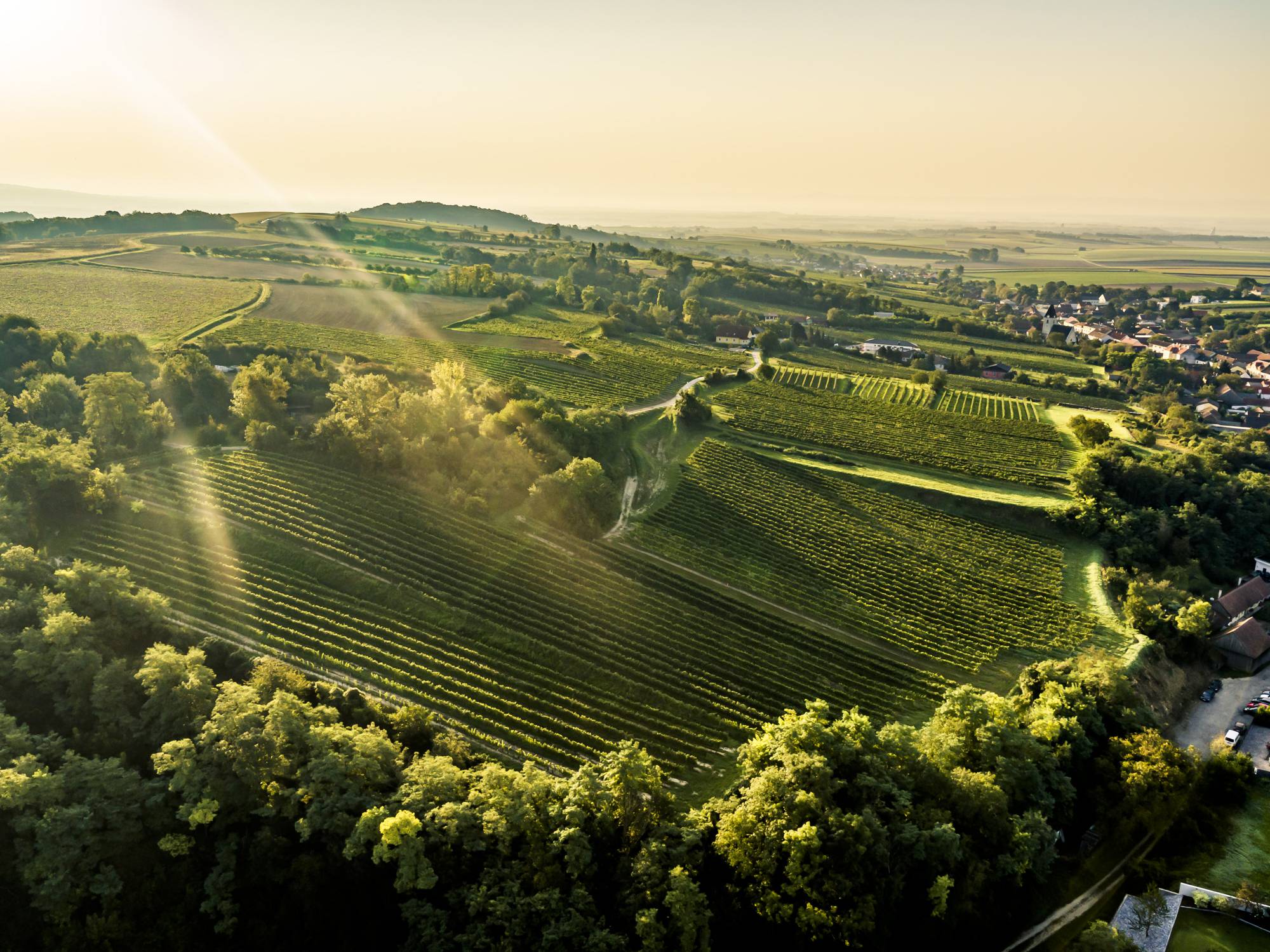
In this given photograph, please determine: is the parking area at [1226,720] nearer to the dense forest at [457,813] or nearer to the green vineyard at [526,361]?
the dense forest at [457,813]

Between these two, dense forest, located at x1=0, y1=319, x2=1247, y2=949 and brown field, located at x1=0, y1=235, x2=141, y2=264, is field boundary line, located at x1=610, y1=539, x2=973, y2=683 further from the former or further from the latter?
brown field, located at x1=0, y1=235, x2=141, y2=264

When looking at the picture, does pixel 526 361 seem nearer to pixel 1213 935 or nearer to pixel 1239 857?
pixel 1239 857

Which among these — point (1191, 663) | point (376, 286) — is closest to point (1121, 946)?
point (1191, 663)

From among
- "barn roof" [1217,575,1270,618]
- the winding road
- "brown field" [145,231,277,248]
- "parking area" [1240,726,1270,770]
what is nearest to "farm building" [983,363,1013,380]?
the winding road

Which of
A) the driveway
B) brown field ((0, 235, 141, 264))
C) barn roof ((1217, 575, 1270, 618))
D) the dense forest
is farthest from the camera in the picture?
brown field ((0, 235, 141, 264))

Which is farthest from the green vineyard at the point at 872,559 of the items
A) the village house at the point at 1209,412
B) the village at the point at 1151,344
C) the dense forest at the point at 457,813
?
the village house at the point at 1209,412

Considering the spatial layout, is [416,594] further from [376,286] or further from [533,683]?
[376,286]

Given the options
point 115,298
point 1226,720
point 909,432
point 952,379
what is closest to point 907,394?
point 952,379

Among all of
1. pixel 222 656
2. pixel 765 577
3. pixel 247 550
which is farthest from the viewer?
pixel 765 577
